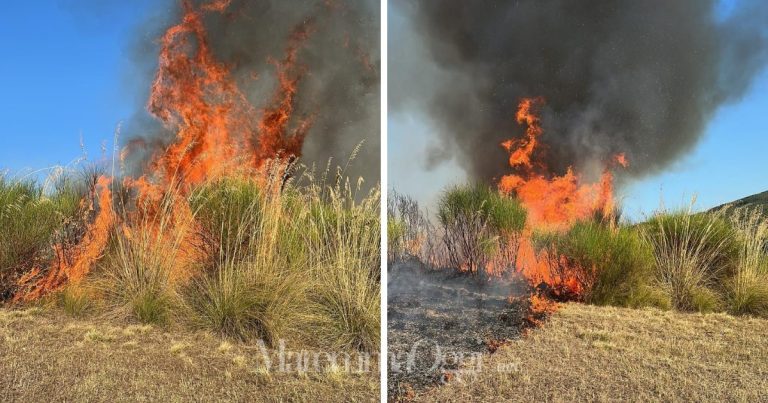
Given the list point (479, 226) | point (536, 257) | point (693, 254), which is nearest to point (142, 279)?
point (479, 226)

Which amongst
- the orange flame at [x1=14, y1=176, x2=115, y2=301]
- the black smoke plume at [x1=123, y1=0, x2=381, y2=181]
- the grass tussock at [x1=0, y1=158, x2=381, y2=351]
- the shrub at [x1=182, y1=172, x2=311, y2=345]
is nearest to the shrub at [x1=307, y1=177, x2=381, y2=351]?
the grass tussock at [x1=0, y1=158, x2=381, y2=351]

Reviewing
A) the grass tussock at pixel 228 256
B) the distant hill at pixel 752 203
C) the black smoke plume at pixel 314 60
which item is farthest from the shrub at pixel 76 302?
the distant hill at pixel 752 203

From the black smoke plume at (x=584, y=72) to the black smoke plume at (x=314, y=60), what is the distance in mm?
849

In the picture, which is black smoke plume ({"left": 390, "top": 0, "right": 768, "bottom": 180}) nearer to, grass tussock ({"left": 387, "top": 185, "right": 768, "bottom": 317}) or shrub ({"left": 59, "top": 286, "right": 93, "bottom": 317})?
grass tussock ({"left": 387, "top": 185, "right": 768, "bottom": 317})

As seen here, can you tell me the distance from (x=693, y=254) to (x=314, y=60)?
3114 mm

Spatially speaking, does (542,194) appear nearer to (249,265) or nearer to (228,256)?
(249,265)

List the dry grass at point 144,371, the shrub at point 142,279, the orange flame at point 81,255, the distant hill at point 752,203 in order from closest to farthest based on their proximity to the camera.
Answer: the dry grass at point 144,371, the shrub at point 142,279, the orange flame at point 81,255, the distant hill at point 752,203

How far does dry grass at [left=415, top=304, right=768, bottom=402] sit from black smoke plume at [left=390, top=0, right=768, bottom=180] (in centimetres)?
103

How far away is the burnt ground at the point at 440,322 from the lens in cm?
337

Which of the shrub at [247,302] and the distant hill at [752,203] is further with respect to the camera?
the distant hill at [752,203]

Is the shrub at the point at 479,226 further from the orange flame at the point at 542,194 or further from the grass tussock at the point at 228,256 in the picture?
the grass tussock at the point at 228,256

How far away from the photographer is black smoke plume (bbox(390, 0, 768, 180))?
4227mm

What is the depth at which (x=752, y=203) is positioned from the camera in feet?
15.4

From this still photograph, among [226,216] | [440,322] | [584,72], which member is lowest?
[440,322]
